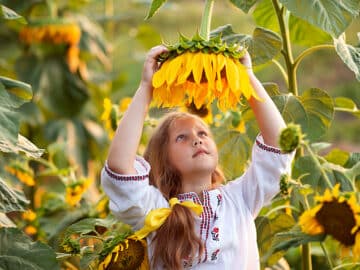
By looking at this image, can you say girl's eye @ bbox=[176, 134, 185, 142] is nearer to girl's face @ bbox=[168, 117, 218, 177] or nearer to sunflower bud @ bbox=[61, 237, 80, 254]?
girl's face @ bbox=[168, 117, 218, 177]

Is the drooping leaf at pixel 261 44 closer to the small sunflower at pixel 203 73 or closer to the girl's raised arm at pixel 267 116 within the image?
the girl's raised arm at pixel 267 116

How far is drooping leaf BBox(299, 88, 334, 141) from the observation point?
1.86 m

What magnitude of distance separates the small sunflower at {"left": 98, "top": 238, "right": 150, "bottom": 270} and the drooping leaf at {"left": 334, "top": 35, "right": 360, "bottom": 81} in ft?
1.62

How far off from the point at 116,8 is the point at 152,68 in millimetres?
5314

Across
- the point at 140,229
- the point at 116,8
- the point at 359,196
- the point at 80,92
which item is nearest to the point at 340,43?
the point at 359,196

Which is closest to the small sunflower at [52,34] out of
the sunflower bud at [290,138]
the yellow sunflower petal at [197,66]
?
the yellow sunflower petal at [197,66]

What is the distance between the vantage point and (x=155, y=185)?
5.62ft

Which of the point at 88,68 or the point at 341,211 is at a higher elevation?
the point at 88,68

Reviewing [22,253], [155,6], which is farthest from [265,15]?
[22,253]

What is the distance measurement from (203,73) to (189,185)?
11.1 inches

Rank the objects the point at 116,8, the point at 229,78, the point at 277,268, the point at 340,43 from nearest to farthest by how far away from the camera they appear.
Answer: the point at 229,78 < the point at 340,43 < the point at 277,268 < the point at 116,8

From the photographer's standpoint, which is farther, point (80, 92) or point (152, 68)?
point (80, 92)

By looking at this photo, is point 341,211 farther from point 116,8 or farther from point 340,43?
point 116,8

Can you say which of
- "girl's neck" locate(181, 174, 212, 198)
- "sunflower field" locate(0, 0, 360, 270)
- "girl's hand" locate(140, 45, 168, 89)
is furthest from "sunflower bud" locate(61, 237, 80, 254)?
"girl's hand" locate(140, 45, 168, 89)
